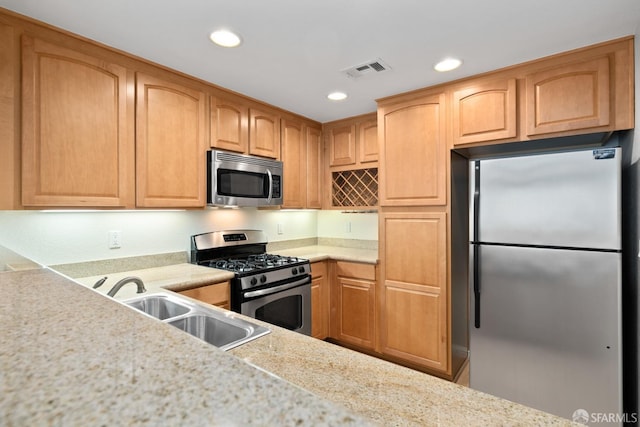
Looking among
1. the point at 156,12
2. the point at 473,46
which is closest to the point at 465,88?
the point at 473,46

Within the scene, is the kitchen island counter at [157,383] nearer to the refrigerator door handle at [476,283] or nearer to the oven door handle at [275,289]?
the oven door handle at [275,289]

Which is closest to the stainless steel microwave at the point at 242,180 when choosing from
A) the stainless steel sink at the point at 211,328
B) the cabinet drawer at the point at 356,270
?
the cabinet drawer at the point at 356,270

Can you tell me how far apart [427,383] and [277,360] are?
0.38 metres

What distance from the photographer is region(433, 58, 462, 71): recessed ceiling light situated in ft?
6.51

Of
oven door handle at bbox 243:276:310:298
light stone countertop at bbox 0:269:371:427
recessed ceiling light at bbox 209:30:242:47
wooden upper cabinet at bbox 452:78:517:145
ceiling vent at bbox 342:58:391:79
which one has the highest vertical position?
ceiling vent at bbox 342:58:391:79

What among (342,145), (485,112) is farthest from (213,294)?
(485,112)

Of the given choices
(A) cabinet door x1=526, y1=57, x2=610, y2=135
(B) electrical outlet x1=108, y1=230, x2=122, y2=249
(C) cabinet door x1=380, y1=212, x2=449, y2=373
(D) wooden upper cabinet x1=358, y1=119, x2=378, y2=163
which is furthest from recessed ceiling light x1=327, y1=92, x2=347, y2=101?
(B) electrical outlet x1=108, y1=230, x2=122, y2=249

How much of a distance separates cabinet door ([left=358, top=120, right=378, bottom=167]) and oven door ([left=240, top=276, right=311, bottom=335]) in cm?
133

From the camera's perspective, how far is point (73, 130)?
1.70 meters

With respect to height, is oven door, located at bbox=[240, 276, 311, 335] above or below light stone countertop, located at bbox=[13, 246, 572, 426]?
below

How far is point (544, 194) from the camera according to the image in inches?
73.5

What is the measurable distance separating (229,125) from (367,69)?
1170 millimetres

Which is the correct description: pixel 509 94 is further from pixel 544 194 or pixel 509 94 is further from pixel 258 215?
pixel 258 215

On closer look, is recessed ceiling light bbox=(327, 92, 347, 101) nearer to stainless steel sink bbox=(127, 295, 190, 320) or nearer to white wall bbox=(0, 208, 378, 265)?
white wall bbox=(0, 208, 378, 265)
